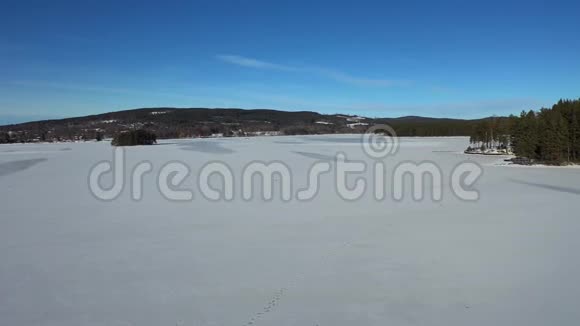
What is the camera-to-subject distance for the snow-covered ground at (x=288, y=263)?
4.72m

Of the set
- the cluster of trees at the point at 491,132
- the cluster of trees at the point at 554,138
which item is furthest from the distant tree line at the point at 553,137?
the cluster of trees at the point at 491,132

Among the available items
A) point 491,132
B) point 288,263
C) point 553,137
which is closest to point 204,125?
point 491,132

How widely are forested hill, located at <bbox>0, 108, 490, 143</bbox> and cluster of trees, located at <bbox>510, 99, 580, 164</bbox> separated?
48818mm

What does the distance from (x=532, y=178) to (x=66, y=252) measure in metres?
18.2

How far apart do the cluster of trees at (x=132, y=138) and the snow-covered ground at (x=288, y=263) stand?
141 feet

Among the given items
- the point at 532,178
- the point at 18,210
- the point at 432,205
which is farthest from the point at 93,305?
the point at 532,178

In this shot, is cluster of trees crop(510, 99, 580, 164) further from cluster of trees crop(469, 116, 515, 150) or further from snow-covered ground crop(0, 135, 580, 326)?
snow-covered ground crop(0, 135, 580, 326)

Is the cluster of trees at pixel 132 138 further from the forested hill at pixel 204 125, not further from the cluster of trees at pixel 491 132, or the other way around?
the cluster of trees at pixel 491 132

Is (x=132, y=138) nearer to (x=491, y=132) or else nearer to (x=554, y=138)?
(x=491, y=132)

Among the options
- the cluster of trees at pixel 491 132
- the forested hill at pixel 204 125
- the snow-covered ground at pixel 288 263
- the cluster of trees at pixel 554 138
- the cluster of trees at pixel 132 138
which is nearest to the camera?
the snow-covered ground at pixel 288 263

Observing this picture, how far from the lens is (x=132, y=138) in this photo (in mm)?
53406

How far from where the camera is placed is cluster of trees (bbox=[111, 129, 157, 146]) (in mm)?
52156

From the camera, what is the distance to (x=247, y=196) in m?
12.6

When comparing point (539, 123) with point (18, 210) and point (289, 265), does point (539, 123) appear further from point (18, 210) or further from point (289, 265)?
point (18, 210)
